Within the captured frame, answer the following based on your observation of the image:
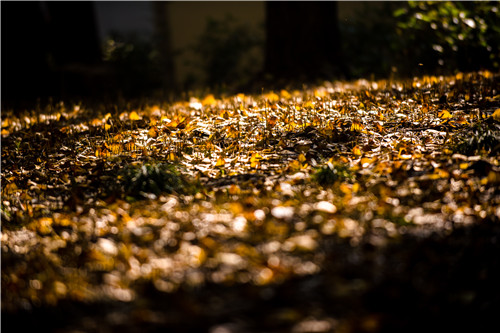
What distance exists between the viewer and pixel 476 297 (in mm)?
2547

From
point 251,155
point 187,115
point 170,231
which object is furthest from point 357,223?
point 187,115

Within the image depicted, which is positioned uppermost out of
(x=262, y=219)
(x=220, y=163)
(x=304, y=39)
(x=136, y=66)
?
(x=304, y=39)

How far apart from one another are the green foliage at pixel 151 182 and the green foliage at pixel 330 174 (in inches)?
38.6

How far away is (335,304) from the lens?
2381 millimetres

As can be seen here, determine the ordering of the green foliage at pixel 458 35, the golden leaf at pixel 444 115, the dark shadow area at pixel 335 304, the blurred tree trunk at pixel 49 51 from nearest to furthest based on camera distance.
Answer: the dark shadow area at pixel 335 304 < the golden leaf at pixel 444 115 < the green foliage at pixel 458 35 < the blurred tree trunk at pixel 49 51

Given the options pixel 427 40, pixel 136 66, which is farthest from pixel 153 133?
pixel 136 66

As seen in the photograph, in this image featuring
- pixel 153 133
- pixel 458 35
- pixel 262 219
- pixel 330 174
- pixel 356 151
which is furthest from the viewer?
pixel 458 35

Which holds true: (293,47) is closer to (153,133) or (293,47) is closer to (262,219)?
(153,133)

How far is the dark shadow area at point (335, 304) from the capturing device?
229 centimetres

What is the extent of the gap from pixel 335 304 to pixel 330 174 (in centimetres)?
156

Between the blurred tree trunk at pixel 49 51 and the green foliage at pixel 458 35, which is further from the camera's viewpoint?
the blurred tree trunk at pixel 49 51

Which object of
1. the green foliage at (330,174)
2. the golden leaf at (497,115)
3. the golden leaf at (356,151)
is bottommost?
the green foliage at (330,174)

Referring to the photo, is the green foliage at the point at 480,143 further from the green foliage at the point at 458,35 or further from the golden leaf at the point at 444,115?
the green foliage at the point at 458,35

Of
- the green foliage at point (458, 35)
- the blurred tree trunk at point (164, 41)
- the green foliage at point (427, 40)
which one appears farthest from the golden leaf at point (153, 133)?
the blurred tree trunk at point (164, 41)
